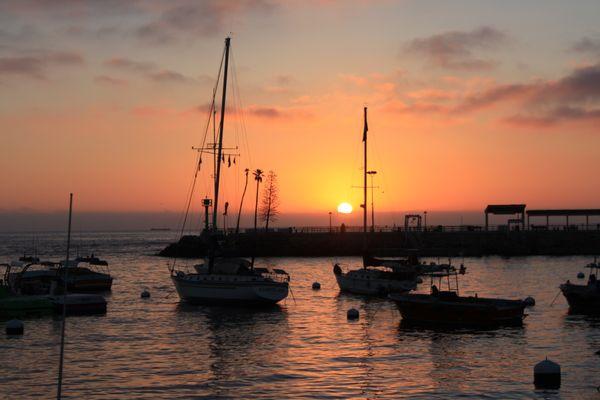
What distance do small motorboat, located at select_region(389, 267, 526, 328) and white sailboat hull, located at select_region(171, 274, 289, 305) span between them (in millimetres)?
11987

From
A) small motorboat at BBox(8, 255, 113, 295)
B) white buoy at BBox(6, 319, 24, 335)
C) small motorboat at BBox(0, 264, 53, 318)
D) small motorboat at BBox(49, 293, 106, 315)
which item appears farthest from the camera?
small motorboat at BBox(8, 255, 113, 295)

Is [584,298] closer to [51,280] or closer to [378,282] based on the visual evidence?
[378,282]

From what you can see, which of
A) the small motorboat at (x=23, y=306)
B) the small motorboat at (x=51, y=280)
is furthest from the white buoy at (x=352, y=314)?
the small motorboat at (x=51, y=280)

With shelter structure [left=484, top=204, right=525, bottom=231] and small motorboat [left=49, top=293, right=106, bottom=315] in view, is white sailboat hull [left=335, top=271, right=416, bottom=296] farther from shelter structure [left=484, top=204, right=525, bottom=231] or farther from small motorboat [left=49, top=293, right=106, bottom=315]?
shelter structure [left=484, top=204, right=525, bottom=231]

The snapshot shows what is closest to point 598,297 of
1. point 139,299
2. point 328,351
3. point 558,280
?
point 328,351

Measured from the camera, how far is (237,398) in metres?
27.5

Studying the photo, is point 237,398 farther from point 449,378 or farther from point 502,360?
point 502,360

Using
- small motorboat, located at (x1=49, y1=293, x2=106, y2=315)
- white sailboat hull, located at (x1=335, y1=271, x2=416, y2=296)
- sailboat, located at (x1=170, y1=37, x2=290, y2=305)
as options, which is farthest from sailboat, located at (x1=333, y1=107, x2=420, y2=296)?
small motorboat, located at (x1=49, y1=293, x2=106, y2=315)

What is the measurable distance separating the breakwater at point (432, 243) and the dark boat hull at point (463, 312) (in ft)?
250

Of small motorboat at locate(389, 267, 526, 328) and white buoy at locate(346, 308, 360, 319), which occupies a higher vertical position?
small motorboat at locate(389, 267, 526, 328)

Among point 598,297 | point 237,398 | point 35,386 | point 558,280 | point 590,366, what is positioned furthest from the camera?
point 558,280

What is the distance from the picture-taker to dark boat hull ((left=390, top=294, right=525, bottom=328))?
44.0 m

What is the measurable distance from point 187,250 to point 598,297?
95.2m

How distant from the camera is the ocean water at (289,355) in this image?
2884cm
